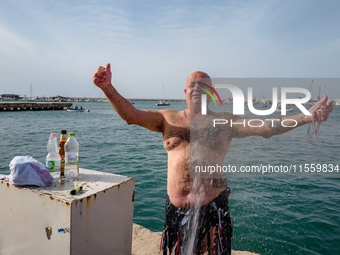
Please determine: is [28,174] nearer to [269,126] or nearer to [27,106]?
[269,126]

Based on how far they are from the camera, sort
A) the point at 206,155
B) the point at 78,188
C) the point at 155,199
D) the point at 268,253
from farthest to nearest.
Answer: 1. the point at 155,199
2. the point at 268,253
3. the point at 206,155
4. the point at 78,188

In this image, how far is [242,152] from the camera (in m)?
15.6

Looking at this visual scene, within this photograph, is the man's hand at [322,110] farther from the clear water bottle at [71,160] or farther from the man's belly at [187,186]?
the clear water bottle at [71,160]

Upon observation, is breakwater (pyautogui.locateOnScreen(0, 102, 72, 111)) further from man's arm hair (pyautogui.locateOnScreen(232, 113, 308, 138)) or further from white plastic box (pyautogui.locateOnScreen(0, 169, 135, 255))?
man's arm hair (pyautogui.locateOnScreen(232, 113, 308, 138))

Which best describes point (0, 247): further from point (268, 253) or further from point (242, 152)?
point (242, 152)

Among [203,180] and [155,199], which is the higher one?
[203,180]

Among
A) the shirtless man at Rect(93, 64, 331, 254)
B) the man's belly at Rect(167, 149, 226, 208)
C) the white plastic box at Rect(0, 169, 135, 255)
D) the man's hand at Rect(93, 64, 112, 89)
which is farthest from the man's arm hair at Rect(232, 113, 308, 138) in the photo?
the man's hand at Rect(93, 64, 112, 89)

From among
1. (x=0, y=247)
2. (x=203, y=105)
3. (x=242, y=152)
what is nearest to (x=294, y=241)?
(x=203, y=105)

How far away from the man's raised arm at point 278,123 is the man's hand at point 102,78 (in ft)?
5.24

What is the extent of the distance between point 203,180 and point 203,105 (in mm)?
933

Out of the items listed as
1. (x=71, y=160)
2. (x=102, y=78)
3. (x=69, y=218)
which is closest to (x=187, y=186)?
(x=69, y=218)

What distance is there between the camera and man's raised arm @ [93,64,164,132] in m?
2.55

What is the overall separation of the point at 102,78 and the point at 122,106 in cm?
37

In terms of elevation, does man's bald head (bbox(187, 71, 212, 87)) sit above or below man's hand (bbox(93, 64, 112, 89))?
above
